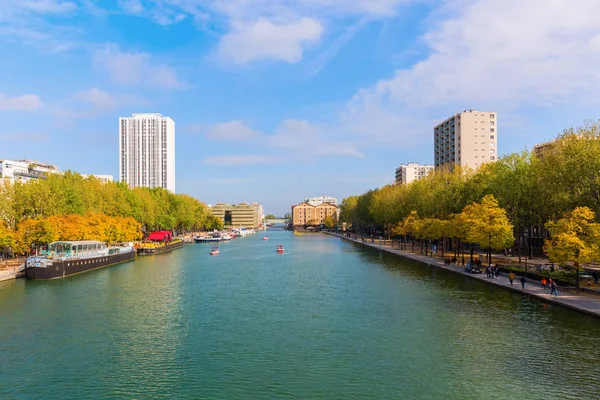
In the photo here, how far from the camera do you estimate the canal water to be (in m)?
25.5

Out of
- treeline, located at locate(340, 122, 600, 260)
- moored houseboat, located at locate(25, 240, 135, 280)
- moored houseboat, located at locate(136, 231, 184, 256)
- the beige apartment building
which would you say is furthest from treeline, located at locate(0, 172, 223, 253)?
the beige apartment building

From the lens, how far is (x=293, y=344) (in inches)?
1318

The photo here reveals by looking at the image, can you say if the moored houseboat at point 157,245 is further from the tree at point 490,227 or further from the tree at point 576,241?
the tree at point 576,241

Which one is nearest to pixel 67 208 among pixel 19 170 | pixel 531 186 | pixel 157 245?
pixel 157 245

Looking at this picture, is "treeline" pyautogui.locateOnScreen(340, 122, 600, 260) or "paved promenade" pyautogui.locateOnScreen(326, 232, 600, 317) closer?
"paved promenade" pyautogui.locateOnScreen(326, 232, 600, 317)

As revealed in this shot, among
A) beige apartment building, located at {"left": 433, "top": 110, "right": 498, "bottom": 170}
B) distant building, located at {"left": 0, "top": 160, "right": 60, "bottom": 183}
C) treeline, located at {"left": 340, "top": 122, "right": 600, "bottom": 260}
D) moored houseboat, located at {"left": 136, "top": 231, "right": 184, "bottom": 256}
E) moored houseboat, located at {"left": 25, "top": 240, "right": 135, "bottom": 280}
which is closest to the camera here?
treeline, located at {"left": 340, "top": 122, "right": 600, "bottom": 260}

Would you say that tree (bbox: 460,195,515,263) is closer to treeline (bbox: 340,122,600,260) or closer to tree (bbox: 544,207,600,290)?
treeline (bbox: 340,122,600,260)

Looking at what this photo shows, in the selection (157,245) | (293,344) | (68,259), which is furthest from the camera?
(157,245)

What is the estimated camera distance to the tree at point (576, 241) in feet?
148

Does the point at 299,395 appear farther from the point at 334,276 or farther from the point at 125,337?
the point at 334,276

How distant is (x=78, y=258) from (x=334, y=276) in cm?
4194

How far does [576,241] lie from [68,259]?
68803mm

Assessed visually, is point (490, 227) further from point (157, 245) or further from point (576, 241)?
point (157, 245)

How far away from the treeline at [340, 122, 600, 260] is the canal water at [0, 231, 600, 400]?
20418 mm
